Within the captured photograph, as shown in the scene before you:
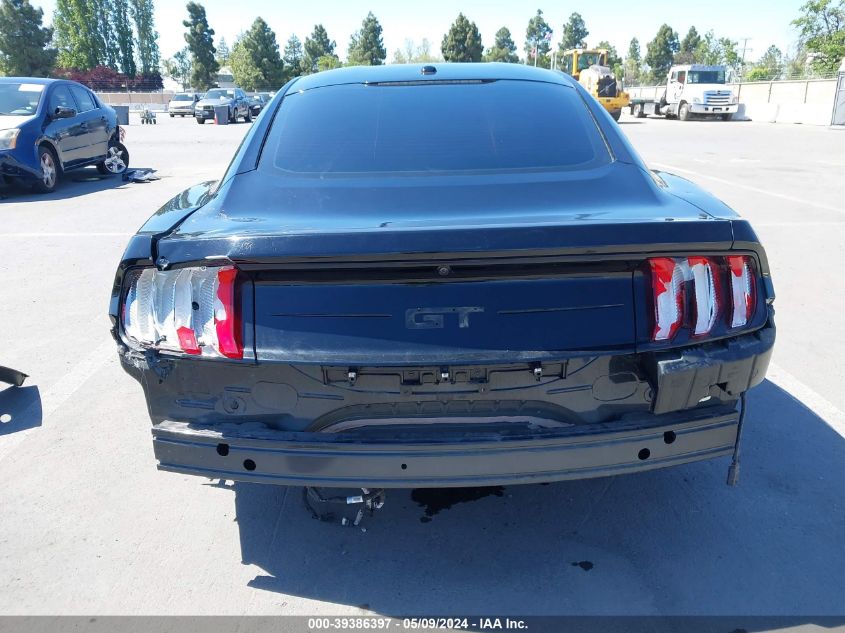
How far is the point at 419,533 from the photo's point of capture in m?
2.86

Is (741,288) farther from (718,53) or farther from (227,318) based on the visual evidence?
(718,53)

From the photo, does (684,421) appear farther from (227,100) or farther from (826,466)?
(227,100)

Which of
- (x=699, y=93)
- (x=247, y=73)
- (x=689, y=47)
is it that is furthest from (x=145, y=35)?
(x=699, y=93)

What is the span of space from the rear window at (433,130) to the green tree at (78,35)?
96530 millimetres

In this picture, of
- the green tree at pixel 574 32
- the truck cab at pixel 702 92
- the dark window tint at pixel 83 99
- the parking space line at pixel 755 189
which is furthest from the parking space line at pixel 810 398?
the green tree at pixel 574 32

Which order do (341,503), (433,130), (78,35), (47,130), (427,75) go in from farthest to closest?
(78,35)
(47,130)
(427,75)
(433,130)
(341,503)

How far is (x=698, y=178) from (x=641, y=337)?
38.5ft

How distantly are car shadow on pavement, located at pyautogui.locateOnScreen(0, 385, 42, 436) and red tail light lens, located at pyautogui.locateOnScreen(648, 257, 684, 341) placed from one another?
130 inches

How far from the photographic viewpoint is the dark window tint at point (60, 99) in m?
11.6

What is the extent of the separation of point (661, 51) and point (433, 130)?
358 ft

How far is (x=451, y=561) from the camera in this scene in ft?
8.82

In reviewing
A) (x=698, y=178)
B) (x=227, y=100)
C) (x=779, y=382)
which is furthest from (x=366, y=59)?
(x=779, y=382)

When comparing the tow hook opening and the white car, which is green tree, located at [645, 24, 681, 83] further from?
the tow hook opening

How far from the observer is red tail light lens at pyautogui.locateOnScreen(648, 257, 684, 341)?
2217 mm
